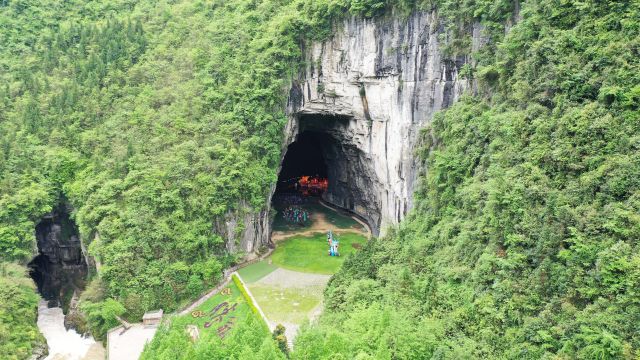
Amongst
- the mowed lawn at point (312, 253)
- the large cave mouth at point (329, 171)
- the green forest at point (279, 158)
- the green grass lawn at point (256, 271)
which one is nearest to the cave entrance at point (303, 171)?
the large cave mouth at point (329, 171)

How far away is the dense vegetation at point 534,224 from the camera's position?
50.2 ft

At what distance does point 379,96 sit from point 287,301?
13.1 metres

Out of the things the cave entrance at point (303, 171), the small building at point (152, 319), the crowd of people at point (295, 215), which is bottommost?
the small building at point (152, 319)

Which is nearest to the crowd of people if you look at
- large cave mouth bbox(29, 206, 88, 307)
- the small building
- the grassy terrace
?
the grassy terrace

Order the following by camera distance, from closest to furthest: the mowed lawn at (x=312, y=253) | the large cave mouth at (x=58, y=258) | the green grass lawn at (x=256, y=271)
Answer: the green grass lawn at (x=256, y=271)
the mowed lawn at (x=312, y=253)
the large cave mouth at (x=58, y=258)

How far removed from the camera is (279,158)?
35812 mm

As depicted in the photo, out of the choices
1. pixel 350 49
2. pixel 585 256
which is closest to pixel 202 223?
pixel 350 49

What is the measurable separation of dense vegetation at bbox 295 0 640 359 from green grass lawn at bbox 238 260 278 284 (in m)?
8.27

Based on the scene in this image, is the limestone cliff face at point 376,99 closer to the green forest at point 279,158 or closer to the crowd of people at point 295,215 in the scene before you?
the green forest at point 279,158

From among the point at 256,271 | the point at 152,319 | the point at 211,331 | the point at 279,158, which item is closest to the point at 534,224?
the point at 211,331

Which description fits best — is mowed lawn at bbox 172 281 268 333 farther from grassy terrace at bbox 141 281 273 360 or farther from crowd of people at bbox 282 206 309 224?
crowd of people at bbox 282 206 309 224

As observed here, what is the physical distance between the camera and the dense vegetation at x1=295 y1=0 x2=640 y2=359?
1530 cm

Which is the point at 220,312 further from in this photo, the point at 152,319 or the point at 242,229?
the point at 242,229

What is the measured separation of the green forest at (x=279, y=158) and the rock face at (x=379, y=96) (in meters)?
1.17
